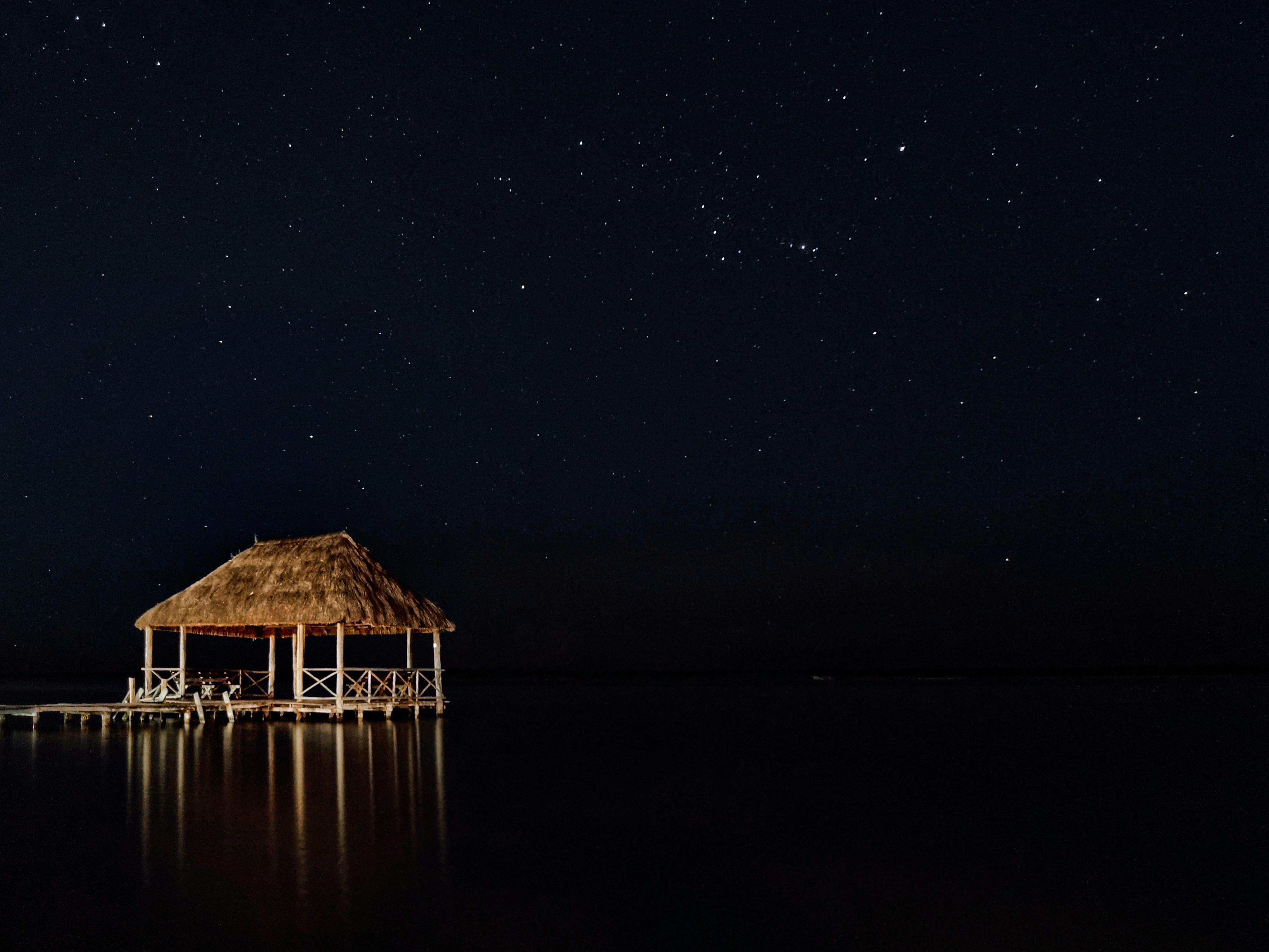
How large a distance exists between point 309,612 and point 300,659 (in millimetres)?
1754

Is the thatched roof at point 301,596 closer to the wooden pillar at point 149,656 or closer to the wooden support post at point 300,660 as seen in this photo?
the wooden support post at point 300,660

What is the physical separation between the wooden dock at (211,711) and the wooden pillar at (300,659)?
12.2 inches

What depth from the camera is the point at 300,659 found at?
24.2 m

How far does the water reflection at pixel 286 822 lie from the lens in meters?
8.58

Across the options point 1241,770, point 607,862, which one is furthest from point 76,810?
point 1241,770

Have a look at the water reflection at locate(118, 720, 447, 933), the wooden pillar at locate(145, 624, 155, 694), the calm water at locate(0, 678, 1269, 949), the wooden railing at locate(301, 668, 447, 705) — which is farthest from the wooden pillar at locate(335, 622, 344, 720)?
the wooden pillar at locate(145, 624, 155, 694)

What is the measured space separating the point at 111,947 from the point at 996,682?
74801 millimetres

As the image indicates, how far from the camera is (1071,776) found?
57.5ft

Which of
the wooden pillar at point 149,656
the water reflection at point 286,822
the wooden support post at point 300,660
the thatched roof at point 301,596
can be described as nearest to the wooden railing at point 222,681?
the wooden pillar at point 149,656

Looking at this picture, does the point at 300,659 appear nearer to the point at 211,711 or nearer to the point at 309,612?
the point at 309,612

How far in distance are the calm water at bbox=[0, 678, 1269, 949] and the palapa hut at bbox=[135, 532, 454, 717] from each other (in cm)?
213

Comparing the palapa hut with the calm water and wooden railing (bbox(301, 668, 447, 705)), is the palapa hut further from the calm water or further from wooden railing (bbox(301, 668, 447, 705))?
the calm water

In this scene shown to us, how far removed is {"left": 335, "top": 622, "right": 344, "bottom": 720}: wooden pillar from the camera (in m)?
23.6

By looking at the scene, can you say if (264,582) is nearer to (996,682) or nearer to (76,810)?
(76,810)
